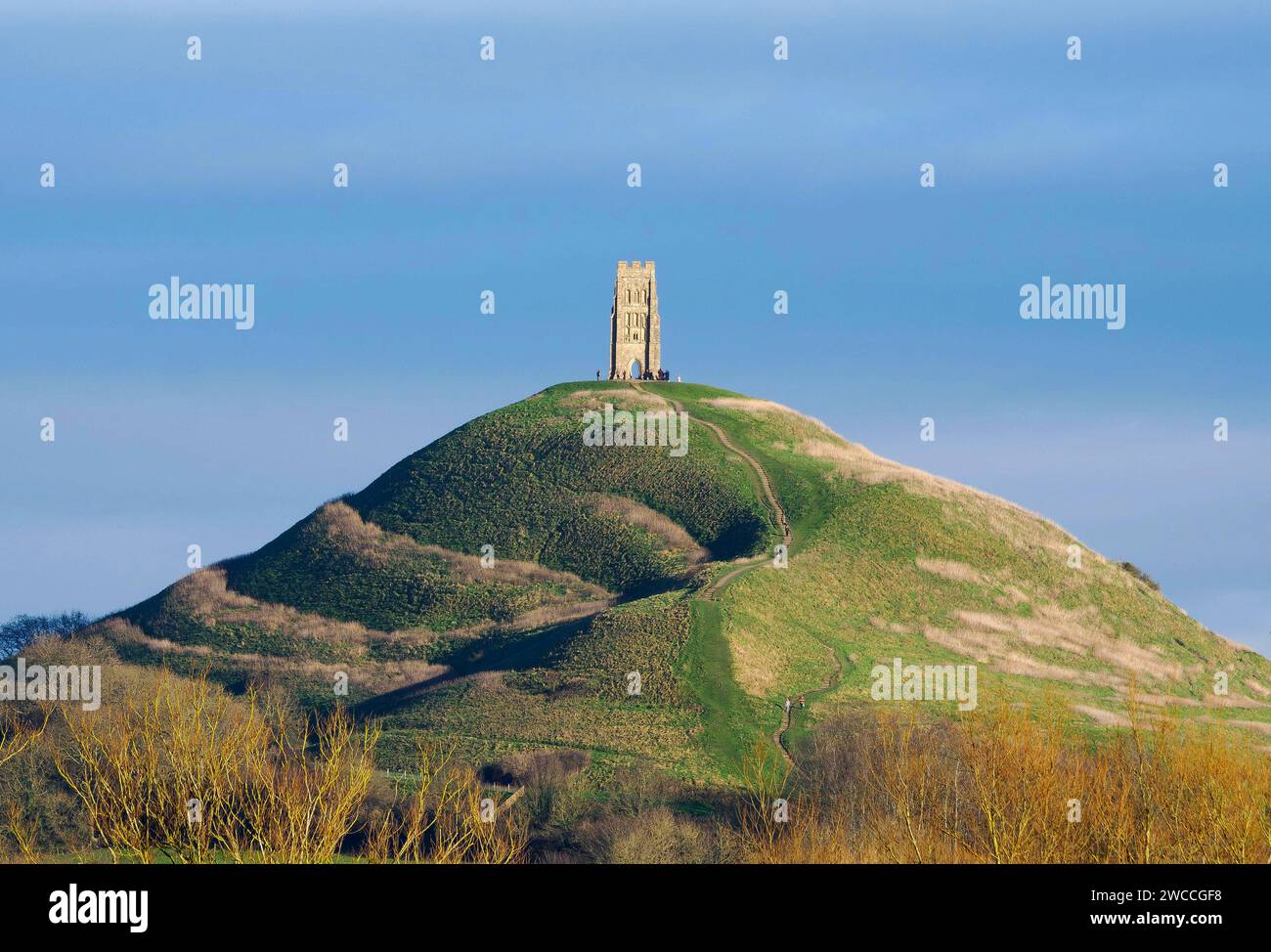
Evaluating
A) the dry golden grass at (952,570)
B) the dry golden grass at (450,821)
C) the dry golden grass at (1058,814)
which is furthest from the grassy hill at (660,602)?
the dry golden grass at (1058,814)

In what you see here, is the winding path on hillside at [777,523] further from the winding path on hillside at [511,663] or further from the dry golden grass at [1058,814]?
the dry golden grass at [1058,814]

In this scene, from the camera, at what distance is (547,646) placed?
309ft

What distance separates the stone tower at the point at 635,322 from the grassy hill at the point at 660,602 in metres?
2.39

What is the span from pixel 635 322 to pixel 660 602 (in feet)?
128

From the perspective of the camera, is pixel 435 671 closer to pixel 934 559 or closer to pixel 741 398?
pixel 934 559

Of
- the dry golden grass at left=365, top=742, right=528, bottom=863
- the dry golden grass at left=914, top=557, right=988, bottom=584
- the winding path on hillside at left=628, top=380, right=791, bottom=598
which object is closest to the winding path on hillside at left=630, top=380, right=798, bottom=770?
the winding path on hillside at left=628, top=380, right=791, bottom=598

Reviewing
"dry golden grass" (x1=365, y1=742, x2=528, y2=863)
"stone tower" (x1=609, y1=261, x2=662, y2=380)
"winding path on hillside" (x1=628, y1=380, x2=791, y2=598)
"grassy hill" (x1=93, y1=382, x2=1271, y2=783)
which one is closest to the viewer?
"dry golden grass" (x1=365, y1=742, x2=528, y2=863)

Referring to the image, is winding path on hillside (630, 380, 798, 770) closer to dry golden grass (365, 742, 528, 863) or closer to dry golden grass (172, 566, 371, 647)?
dry golden grass (365, 742, 528, 863)

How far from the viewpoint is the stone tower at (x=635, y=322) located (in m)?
129

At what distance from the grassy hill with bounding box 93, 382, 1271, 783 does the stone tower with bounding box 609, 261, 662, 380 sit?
239cm

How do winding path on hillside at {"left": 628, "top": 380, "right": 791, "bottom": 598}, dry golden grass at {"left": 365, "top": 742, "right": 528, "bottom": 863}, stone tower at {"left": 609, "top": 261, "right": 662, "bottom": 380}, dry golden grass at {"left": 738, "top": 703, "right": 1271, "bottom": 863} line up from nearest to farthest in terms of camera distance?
dry golden grass at {"left": 738, "top": 703, "right": 1271, "bottom": 863} < dry golden grass at {"left": 365, "top": 742, "right": 528, "bottom": 863} < winding path on hillside at {"left": 628, "top": 380, "right": 791, "bottom": 598} < stone tower at {"left": 609, "top": 261, "right": 662, "bottom": 380}

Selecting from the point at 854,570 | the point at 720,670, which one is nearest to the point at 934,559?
the point at 854,570

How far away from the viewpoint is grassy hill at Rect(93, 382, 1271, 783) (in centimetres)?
8594
